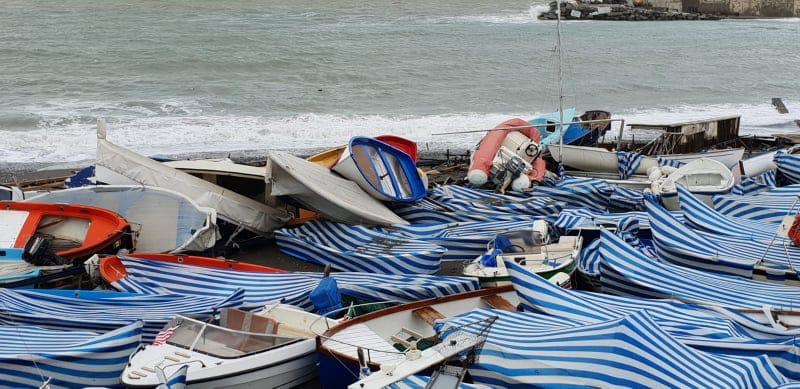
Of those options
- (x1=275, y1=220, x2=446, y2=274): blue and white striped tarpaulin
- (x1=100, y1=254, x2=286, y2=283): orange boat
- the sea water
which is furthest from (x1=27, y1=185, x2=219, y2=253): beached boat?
the sea water

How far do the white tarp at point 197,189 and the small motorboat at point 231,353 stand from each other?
18.1ft

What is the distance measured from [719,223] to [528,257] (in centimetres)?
344

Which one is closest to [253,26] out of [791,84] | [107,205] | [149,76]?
[149,76]

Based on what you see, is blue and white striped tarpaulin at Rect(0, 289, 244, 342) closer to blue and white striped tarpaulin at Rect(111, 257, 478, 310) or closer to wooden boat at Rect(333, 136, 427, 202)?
blue and white striped tarpaulin at Rect(111, 257, 478, 310)

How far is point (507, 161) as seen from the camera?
19953 millimetres

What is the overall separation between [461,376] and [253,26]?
5494 cm

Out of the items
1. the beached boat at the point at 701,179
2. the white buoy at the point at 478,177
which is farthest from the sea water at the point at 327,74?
the beached boat at the point at 701,179

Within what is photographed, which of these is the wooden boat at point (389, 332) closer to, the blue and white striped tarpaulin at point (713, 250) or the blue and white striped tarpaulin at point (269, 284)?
the blue and white striped tarpaulin at point (269, 284)

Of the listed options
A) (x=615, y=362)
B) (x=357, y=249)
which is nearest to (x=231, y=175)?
(x=357, y=249)

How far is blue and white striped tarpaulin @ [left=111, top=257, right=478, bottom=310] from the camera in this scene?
42.5ft

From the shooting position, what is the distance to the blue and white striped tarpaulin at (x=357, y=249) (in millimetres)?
14820

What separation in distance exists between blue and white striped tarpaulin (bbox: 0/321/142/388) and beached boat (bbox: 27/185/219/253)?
5.08 meters

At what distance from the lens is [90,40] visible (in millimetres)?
52906

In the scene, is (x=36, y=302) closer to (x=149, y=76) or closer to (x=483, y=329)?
(x=483, y=329)
